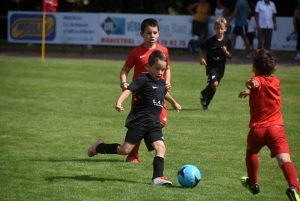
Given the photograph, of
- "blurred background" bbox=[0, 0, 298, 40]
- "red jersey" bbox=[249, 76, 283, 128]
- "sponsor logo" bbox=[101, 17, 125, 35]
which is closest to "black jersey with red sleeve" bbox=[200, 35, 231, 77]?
"red jersey" bbox=[249, 76, 283, 128]

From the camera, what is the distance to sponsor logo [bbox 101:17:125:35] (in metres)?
30.1

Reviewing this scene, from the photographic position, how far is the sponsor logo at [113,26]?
3014cm

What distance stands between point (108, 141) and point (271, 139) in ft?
14.2

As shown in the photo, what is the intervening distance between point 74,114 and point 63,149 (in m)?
3.61

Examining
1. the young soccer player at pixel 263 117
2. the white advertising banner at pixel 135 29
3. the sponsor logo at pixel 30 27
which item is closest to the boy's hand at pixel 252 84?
the young soccer player at pixel 263 117

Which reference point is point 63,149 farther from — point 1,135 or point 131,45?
point 131,45

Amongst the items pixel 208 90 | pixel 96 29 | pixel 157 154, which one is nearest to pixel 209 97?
pixel 208 90

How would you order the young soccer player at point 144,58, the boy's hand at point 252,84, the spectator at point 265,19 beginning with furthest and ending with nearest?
the spectator at point 265,19 → the young soccer player at point 144,58 → the boy's hand at point 252,84

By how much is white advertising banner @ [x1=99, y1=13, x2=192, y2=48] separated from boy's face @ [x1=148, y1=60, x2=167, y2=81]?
21.5m

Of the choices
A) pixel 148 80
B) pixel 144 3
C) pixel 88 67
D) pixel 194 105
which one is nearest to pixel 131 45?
pixel 144 3

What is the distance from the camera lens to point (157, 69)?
7.70 metres

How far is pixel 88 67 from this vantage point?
23.5 m

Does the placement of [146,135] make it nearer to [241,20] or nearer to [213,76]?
[213,76]

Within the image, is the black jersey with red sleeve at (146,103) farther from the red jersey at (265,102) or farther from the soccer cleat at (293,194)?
the soccer cleat at (293,194)
